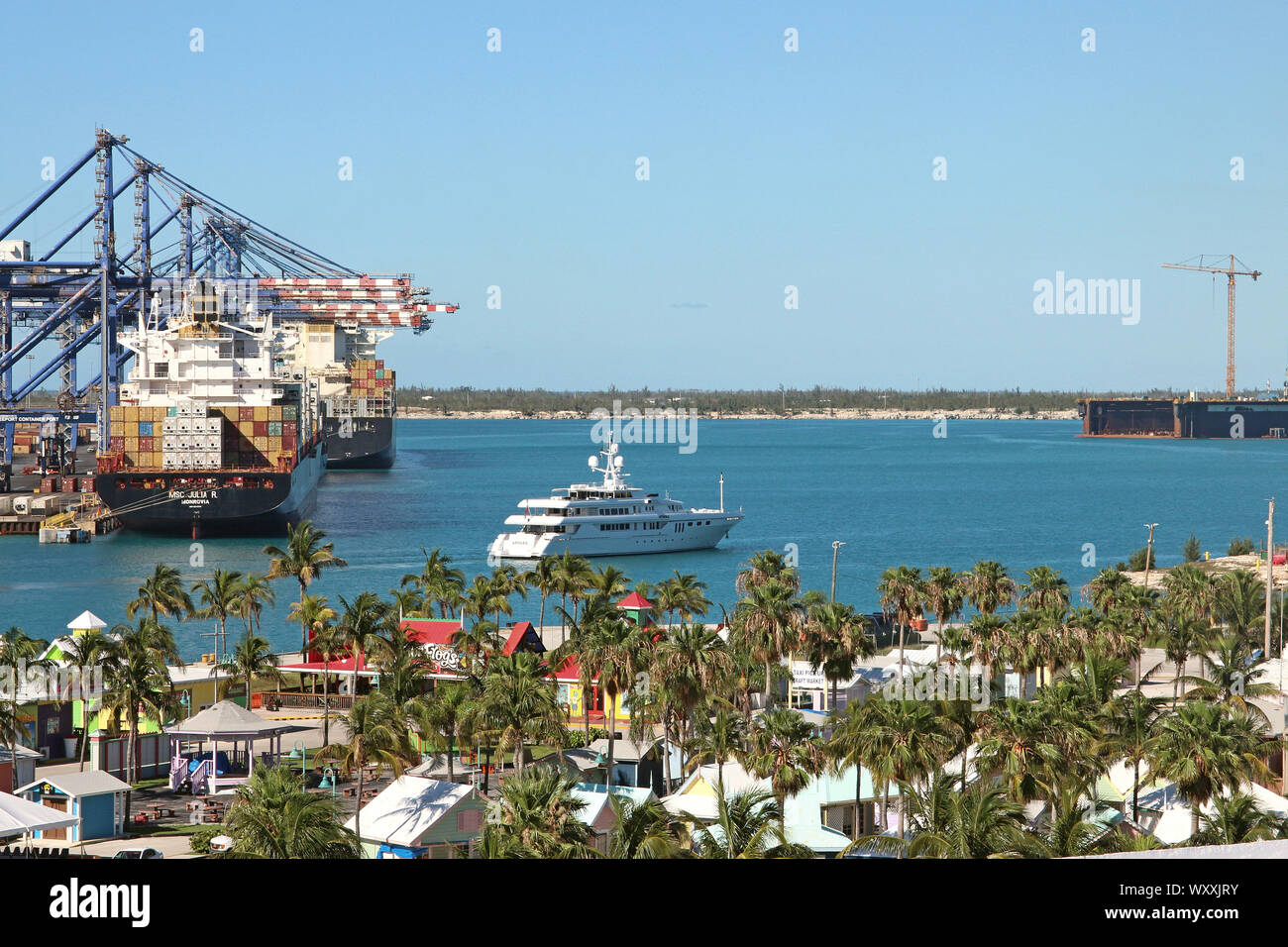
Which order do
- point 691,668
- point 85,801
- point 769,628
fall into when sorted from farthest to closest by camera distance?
point 769,628, point 691,668, point 85,801

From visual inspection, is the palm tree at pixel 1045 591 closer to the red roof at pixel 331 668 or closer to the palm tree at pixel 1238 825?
the red roof at pixel 331 668

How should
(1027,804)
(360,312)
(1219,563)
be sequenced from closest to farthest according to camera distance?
(1027,804), (1219,563), (360,312)

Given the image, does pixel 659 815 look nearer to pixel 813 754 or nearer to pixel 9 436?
pixel 813 754

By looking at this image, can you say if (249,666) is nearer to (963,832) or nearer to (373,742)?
(373,742)

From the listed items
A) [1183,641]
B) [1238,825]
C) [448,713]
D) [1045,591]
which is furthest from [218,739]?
[1183,641]

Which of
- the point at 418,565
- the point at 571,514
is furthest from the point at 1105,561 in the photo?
the point at 418,565

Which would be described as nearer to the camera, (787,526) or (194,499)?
(194,499)
